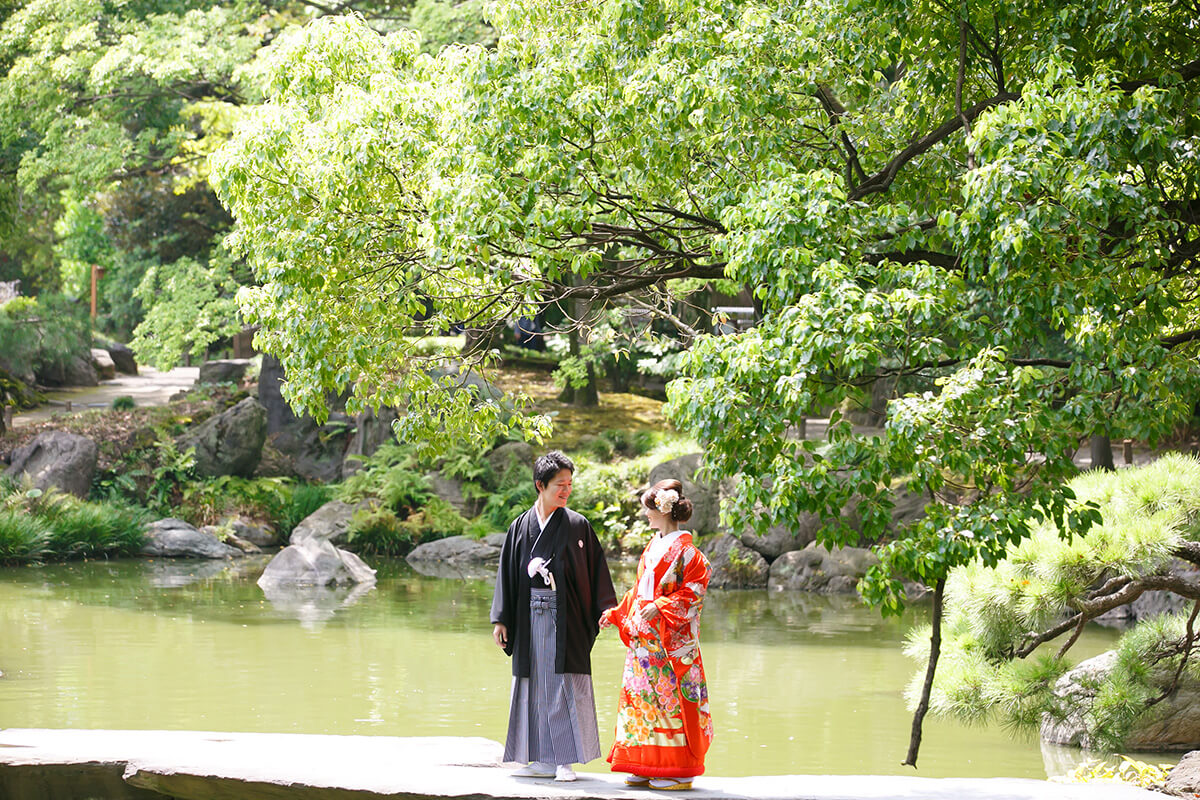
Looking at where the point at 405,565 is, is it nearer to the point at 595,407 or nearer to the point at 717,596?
the point at 717,596

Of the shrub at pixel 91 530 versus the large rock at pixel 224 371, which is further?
the large rock at pixel 224 371

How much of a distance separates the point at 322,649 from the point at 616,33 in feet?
23.5

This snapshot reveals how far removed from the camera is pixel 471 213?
20.5 feet

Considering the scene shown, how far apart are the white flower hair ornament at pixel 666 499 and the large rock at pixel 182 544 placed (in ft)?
48.1

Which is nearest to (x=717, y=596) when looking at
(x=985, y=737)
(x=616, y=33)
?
(x=985, y=737)

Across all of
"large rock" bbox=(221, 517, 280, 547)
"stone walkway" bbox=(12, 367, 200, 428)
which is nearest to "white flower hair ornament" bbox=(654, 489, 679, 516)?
"large rock" bbox=(221, 517, 280, 547)

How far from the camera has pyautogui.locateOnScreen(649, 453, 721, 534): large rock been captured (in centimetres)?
1819

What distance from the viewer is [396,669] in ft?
35.7

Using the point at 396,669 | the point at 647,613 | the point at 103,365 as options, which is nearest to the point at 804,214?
the point at 647,613

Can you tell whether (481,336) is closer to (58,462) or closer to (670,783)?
(670,783)

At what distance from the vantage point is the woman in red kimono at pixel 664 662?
17.6ft

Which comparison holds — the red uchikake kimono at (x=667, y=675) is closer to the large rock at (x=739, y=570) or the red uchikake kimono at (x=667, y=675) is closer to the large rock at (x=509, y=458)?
the large rock at (x=739, y=570)

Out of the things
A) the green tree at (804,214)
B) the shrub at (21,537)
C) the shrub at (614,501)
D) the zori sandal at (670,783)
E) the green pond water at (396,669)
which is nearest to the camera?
the green tree at (804,214)

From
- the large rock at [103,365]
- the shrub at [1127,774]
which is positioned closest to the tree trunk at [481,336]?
the shrub at [1127,774]
